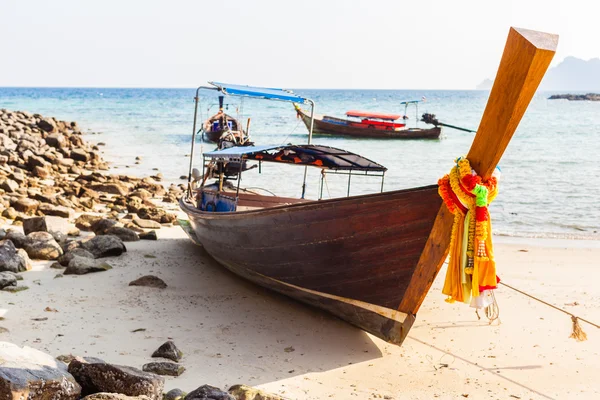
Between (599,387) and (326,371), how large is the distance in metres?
2.34

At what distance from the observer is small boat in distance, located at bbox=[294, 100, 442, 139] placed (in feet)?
109

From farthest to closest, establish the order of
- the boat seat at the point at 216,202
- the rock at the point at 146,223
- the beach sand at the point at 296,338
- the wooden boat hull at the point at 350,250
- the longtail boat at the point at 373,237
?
1. the rock at the point at 146,223
2. the boat seat at the point at 216,202
3. the wooden boat hull at the point at 350,250
4. the beach sand at the point at 296,338
5. the longtail boat at the point at 373,237

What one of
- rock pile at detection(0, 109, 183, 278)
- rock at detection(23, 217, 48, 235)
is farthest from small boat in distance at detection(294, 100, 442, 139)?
rock at detection(23, 217, 48, 235)

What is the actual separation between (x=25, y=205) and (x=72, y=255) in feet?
10.8

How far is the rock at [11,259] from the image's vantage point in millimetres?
7875

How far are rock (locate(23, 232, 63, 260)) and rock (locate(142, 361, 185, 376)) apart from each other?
12.3ft

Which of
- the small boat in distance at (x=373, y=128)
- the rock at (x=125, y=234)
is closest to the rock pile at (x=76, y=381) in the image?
the rock at (x=125, y=234)

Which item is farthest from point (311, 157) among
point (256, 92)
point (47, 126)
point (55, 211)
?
point (47, 126)

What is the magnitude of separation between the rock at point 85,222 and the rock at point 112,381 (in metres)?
6.34

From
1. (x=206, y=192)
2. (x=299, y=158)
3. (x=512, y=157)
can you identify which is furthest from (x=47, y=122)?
(x=299, y=158)

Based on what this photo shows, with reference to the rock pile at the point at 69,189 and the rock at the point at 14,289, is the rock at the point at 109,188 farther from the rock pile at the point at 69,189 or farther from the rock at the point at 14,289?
the rock at the point at 14,289

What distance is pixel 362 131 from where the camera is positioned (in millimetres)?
34344

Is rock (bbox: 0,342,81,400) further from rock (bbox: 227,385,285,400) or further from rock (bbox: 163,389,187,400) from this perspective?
rock (bbox: 227,385,285,400)

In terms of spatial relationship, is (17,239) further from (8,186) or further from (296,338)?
(296,338)
